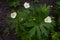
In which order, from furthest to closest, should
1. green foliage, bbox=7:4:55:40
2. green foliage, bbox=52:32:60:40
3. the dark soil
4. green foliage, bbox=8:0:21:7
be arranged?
green foliage, bbox=8:0:21:7 < the dark soil < green foliage, bbox=52:32:60:40 < green foliage, bbox=7:4:55:40

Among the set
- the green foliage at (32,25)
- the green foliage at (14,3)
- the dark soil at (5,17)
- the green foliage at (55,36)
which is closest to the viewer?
the green foliage at (32,25)

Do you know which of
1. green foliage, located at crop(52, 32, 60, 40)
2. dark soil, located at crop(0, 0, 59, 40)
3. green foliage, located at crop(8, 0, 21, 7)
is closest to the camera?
green foliage, located at crop(52, 32, 60, 40)

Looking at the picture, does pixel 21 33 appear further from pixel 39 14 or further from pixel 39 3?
pixel 39 3

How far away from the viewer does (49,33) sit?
3.02m

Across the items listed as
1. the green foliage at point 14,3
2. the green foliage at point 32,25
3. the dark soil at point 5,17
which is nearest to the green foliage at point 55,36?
the green foliage at point 32,25

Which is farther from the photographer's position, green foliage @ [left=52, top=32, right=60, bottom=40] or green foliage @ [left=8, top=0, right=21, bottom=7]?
green foliage @ [left=8, top=0, right=21, bottom=7]

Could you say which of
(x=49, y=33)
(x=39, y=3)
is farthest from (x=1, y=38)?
(x=39, y=3)

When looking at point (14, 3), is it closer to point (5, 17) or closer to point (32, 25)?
point (5, 17)

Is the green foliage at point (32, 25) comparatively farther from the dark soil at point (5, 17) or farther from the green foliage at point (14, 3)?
the green foliage at point (14, 3)

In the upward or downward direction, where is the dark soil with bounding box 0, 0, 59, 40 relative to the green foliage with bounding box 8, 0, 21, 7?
downward

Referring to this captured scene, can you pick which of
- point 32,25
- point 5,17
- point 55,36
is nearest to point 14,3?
point 5,17

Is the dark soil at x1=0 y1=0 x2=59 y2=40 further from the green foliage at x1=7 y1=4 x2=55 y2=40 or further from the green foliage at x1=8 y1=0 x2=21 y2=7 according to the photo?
the green foliage at x1=7 y1=4 x2=55 y2=40

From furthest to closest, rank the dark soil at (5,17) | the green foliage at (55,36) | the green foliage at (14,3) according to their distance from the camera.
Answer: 1. the green foliage at (14,3)
2. the dark soil at (5,17)
3. the green foliage at (55,36)

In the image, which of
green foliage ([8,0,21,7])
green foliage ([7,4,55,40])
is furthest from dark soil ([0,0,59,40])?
green foliage ([7,4,55,40])
